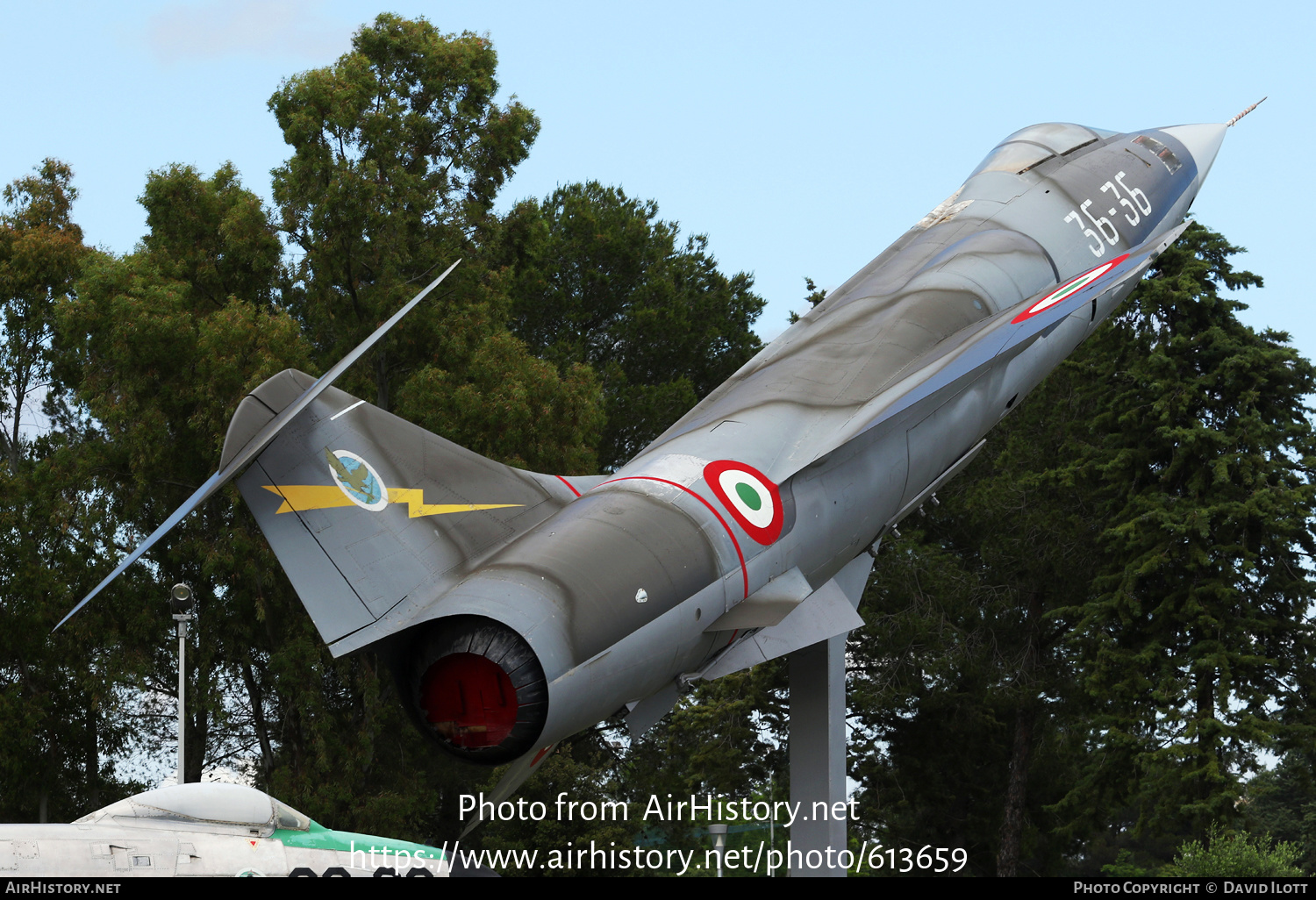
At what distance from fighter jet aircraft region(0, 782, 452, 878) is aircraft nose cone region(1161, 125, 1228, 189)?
36.5ft

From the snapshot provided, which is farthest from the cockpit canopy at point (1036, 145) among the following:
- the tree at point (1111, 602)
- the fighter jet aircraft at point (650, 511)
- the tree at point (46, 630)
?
the tree at point (46, 630)

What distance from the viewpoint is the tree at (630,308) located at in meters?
32.4

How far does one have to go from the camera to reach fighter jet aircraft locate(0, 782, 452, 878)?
10.6 metres

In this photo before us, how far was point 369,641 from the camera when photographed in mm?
9352

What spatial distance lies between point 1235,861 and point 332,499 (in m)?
12.8

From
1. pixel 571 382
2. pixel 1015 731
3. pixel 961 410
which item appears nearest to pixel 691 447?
pixel 961 410

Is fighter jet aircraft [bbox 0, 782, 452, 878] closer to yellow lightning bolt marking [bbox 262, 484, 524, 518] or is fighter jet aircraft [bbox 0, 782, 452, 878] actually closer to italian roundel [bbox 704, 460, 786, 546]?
yellow lightning bolt marking [bbox 262, 484, 524, 518]

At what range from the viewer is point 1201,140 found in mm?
16250

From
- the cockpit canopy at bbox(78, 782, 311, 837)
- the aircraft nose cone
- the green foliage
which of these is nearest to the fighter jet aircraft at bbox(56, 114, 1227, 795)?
the cockpit canopy at bbox(78, 782, 311, 837)

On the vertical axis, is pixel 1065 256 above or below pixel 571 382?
below

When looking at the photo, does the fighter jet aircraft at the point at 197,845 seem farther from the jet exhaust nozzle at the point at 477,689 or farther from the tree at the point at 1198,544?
the tree at the point at 1198,544

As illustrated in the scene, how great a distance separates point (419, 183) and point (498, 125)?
1.81m

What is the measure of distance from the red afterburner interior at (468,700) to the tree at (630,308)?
21808mm
